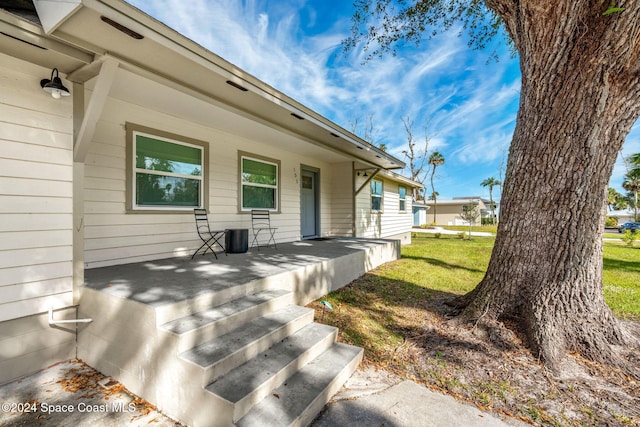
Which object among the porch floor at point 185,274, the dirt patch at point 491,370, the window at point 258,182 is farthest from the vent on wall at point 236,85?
the dirt patch at point 491,370

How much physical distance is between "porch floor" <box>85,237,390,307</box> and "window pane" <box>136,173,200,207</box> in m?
0.90

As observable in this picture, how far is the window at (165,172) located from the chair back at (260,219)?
1207 millimetres

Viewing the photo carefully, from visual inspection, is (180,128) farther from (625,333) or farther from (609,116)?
(625,333)

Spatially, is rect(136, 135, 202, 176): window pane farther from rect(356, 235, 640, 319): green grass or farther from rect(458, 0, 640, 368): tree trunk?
rect(458, 0, 640, 368): tree trunk

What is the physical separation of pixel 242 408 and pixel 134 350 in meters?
1.13

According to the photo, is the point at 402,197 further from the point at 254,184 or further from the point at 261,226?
the point at 254,184

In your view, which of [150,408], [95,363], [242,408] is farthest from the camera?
[95,363]

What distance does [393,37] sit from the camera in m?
6.07

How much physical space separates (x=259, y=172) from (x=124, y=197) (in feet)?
8.71

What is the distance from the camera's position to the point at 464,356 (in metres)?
2.69

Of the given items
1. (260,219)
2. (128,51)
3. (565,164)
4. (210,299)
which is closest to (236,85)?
(128,51)

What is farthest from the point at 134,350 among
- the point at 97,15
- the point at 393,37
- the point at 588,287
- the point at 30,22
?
the point at 393,37

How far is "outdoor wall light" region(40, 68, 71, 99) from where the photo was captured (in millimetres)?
2488

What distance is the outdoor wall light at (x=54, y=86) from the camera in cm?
249
